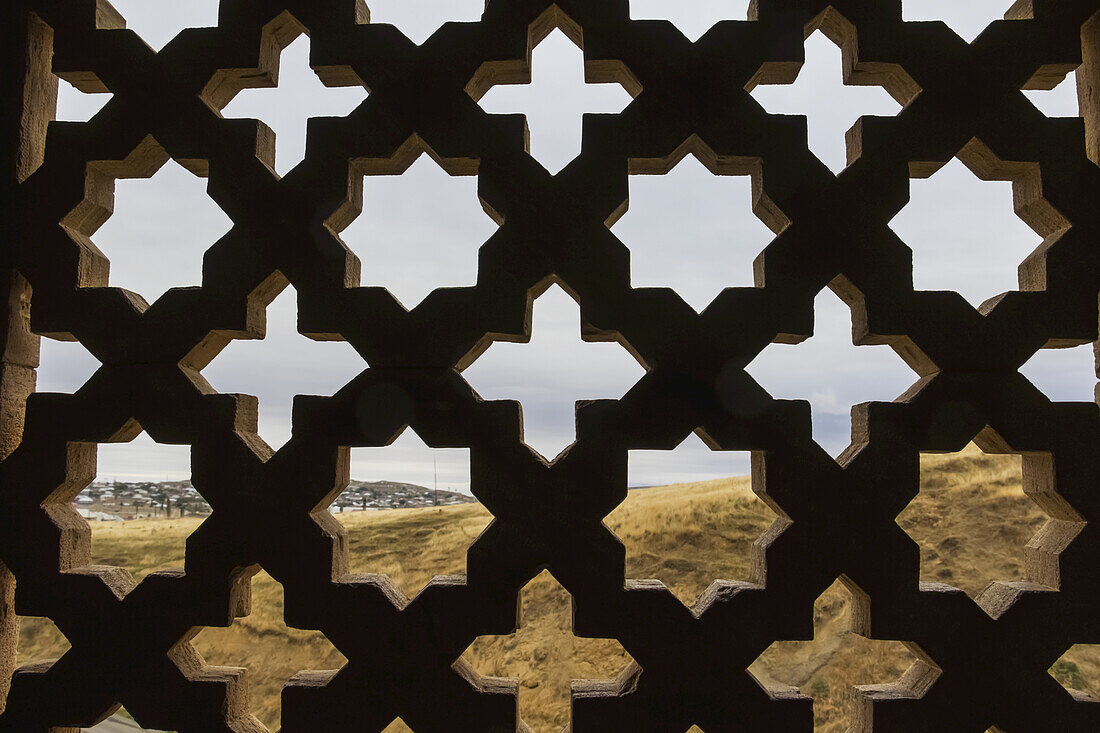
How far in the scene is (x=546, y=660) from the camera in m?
4.42

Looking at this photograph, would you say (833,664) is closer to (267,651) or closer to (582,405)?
(582,405)

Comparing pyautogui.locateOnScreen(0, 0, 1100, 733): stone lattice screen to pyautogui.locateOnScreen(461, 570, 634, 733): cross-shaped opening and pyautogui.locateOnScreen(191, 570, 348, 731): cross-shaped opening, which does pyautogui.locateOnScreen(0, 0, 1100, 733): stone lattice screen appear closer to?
pyautogui.locateOnScreen(461, 570, 634, 733): cross-shaped opening

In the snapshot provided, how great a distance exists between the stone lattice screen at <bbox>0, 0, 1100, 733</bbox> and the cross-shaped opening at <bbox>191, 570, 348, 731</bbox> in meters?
3.44

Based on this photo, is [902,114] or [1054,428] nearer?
[1054,428]

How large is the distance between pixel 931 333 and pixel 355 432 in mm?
1736

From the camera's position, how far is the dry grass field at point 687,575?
14.1 feet

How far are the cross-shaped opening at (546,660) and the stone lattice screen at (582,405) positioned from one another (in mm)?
2632

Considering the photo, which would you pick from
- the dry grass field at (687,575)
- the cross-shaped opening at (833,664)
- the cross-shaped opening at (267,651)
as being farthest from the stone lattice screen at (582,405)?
the cross-shaped opening at (267,651)

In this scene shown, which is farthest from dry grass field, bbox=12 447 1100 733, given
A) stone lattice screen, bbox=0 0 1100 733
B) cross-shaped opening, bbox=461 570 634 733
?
stone lattice screen, bbox=0 0 1100 733

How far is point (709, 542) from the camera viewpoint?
204 inches

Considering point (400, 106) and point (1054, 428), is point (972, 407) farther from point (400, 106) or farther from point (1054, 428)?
point (400, 106)

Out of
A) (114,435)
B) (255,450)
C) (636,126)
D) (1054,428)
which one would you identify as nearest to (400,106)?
(636,126)

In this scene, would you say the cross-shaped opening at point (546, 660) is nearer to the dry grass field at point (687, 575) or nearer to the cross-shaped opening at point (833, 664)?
the dry grass field at point (687, 575)

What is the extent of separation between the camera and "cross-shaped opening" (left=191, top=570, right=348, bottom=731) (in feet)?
16.2
